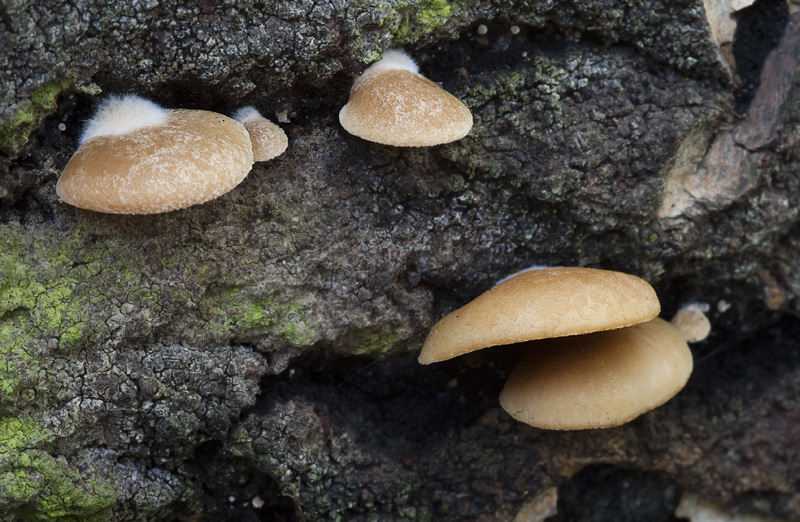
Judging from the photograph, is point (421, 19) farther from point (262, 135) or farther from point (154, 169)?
point (154, 169)

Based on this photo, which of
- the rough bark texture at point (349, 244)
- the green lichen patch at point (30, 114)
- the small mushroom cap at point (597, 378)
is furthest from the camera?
the small mushroom cap at point (597, 378)

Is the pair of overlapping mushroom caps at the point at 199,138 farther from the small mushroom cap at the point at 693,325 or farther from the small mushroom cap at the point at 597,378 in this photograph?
the small mushroom cap at the point at 693,325

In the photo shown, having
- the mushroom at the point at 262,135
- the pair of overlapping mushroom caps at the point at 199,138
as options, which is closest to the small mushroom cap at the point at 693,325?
the pair of overlapping mushroom caps at the point at 199,138

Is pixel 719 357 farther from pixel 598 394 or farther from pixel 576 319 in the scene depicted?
pixel 576 319

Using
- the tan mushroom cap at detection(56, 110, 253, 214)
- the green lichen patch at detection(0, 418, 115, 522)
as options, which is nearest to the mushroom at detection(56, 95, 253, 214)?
the tan mushroom cap at detection(56, 110, 253, 214)

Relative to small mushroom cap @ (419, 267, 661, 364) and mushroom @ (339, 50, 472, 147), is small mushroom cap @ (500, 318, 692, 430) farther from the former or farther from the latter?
mushroom @ (339, 50, 472, 147)
